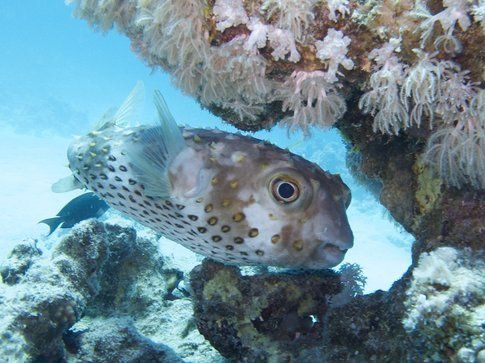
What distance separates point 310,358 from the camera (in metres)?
→ 3.04

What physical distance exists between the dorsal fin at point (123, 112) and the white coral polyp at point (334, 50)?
2.30m

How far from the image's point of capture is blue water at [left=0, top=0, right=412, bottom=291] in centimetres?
1464

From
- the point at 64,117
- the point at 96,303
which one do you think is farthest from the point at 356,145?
the point at 64,117

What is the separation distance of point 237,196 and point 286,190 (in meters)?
0.36

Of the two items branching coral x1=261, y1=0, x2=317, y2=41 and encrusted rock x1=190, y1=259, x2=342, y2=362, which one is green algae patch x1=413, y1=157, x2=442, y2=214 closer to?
encrusted rock x1=190, y1=259, x2=342, y2=362

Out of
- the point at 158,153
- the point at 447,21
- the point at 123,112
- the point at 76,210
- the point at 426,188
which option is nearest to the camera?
the point at 447,21

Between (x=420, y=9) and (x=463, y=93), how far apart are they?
2.06ft

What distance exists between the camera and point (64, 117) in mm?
43375

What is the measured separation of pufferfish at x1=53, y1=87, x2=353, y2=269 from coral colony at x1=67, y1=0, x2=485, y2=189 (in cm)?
55

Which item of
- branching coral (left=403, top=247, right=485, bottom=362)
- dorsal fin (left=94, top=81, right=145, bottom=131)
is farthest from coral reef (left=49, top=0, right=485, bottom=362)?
dorsal fin (left=94, top=81, right=145, bottom=131)

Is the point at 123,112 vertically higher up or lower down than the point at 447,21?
lower down

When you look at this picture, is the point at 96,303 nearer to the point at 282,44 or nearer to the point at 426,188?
the point at 282,44

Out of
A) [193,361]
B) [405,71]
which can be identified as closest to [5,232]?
[193,361]

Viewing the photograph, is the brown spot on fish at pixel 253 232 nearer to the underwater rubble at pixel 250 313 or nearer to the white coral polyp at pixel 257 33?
the underwater rubble at pixel 250 313
